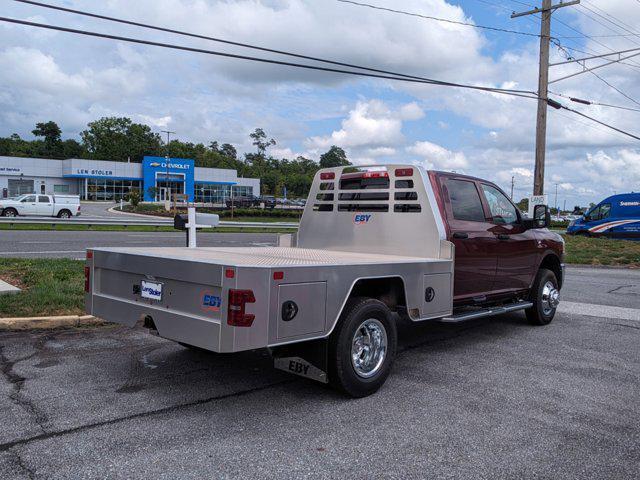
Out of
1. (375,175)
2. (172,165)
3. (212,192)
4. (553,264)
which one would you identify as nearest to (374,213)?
(375,175)

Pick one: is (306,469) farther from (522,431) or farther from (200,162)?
(200,162)

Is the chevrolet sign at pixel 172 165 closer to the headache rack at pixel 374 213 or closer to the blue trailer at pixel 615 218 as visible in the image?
the blue trailer at pixel 615 218

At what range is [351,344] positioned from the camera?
4656 mm

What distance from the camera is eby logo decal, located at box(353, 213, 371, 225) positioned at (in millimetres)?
6676

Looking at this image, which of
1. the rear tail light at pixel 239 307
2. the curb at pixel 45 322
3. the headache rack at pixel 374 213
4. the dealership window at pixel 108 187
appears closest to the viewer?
the rear tail light at pixel 239 307

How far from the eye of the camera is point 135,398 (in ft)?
15.6

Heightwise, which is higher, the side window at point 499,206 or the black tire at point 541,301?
the side window at point 499,206

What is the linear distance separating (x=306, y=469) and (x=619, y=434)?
243cm

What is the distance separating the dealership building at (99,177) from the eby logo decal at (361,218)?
215 ft

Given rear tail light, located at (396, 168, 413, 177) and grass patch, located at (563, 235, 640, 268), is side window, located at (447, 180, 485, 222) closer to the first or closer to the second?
rear tail light, located at (396, 168, 413, 177)

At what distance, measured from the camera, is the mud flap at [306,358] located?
458 cm

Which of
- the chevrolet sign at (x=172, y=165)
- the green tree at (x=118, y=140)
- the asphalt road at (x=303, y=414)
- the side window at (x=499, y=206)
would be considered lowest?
the asphalt road at (x=303, y=414)

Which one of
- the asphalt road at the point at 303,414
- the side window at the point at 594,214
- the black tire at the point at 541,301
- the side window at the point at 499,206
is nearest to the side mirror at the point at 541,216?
the side window at the point at 499,206

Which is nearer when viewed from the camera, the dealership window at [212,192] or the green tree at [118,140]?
the dealership window at [212,192]
